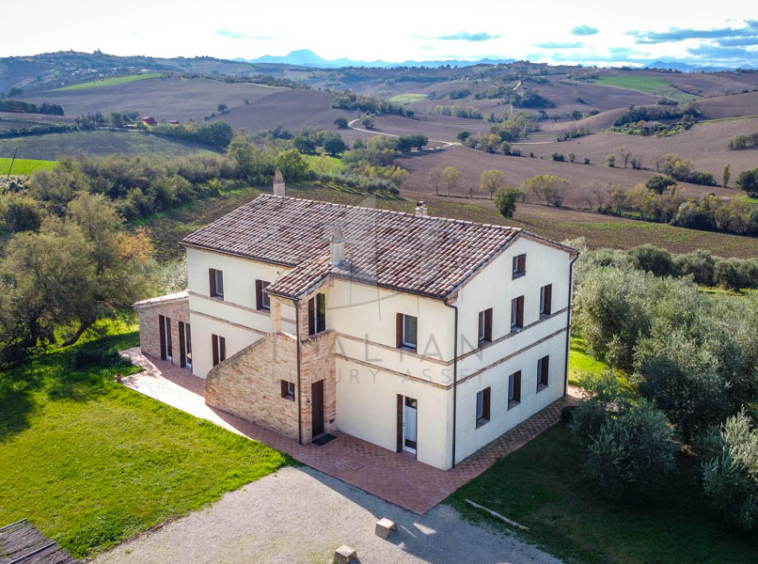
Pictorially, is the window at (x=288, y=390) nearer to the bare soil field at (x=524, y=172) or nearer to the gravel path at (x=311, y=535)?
the gravel path at (x=311, y=535)

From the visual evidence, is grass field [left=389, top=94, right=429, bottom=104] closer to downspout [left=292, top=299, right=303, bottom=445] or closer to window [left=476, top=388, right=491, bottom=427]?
window [left=476, top=388, right=491, bottom=427]

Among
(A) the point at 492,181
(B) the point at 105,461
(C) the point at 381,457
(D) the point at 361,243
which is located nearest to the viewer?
(B) the point at 105,461

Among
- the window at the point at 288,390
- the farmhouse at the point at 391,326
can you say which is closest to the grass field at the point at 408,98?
the farmhouse at the point at 391,326

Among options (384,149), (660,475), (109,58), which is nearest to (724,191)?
(384,149)

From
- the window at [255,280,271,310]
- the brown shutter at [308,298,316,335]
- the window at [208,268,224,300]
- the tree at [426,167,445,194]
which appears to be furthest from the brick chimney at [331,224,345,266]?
the tree at [426,167,445,194]

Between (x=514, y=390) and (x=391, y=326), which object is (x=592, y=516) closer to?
(x=514, y=390)

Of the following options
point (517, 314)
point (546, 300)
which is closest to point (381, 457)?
point (517, 314)
